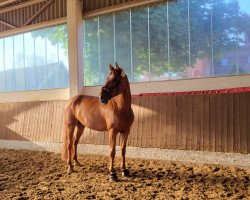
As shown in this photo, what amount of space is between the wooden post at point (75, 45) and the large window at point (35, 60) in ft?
1.96

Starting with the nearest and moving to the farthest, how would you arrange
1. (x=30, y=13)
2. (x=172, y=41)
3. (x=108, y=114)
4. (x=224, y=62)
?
(x=108, y=114), (x=224, y=62), (x=172, y=41), (x=30, y=13)

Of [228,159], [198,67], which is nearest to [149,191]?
[228,159]

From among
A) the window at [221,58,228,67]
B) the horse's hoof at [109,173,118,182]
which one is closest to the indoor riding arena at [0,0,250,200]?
the window at [221,58,228,67]

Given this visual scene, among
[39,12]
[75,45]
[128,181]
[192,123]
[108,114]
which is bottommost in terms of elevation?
[128,181]

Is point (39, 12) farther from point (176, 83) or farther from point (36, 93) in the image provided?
point (176, 83)

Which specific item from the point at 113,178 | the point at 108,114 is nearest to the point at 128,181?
the point at 113,178

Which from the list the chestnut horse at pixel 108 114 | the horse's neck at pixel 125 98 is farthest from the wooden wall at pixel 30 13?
the horse's neck at pixel 125 98

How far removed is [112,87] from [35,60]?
6.18 metres

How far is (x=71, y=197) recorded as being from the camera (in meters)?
3.82

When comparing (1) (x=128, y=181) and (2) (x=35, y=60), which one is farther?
(2) (x=35, y=60)

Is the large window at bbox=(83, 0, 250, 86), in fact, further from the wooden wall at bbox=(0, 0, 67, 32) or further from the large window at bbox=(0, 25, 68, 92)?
the wooden wall at bbox=(0, 0, 67, 32)

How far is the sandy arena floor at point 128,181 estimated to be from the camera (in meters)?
3.88

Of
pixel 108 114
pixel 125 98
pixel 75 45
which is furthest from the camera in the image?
pixel 75 45

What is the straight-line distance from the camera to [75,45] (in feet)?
27.4
